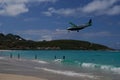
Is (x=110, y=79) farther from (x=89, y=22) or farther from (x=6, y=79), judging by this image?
(x=89, y=22)

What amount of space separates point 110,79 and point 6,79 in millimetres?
10327

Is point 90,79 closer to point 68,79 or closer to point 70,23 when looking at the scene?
point 68,79

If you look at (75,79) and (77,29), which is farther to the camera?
(75,79)

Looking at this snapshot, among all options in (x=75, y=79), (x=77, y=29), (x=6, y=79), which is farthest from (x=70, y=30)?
(x=75, y=79)

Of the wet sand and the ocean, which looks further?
the ocean

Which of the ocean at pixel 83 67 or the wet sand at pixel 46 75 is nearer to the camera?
the wet sand at pixel 46 75

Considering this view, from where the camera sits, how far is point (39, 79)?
2891 cm

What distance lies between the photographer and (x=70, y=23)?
12.1 meters

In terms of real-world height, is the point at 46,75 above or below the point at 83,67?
above

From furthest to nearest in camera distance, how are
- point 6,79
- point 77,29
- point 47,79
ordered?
1. point 47,79
2. point 6,79
3. point 77,29

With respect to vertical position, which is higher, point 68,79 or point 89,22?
point 89,22

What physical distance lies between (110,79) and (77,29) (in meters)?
19.5

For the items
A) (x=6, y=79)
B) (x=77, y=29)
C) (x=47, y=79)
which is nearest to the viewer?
(x=77, y=29)

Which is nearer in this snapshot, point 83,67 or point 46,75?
point 46,75
